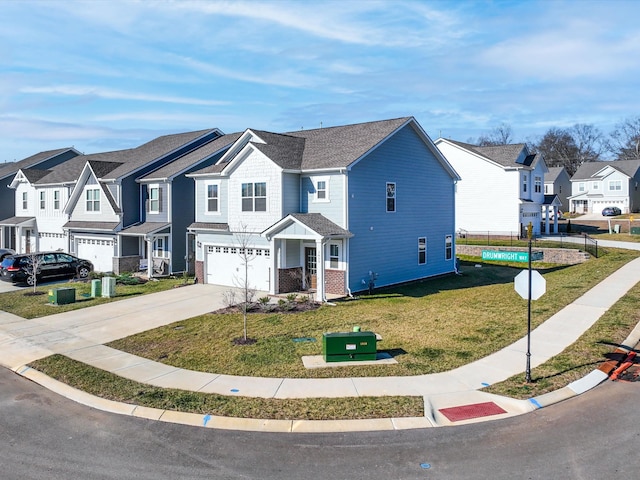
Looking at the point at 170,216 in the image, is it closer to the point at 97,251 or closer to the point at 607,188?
the point at 97,251

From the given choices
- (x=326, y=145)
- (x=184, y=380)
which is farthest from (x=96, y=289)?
(x=184, y=380)

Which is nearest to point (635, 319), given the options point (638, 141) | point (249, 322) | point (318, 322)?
point (318, 322)

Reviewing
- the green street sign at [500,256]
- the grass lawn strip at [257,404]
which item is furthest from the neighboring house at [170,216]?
the grass lawn strip at [257,404]

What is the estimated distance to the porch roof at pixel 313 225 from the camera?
21531 millimetres

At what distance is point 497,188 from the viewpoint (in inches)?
1720

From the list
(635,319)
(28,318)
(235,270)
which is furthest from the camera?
(235,270)

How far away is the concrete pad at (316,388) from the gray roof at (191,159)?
20.6 metres

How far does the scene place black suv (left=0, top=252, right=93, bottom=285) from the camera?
89.2 ft

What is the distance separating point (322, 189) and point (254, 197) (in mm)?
3453

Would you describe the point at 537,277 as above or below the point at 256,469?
above

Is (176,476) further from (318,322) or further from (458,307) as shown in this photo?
(458,307)

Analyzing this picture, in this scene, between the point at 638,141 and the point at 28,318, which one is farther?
the point at 638,141

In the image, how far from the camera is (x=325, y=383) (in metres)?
11.7

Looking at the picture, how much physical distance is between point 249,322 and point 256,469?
10.1 m
